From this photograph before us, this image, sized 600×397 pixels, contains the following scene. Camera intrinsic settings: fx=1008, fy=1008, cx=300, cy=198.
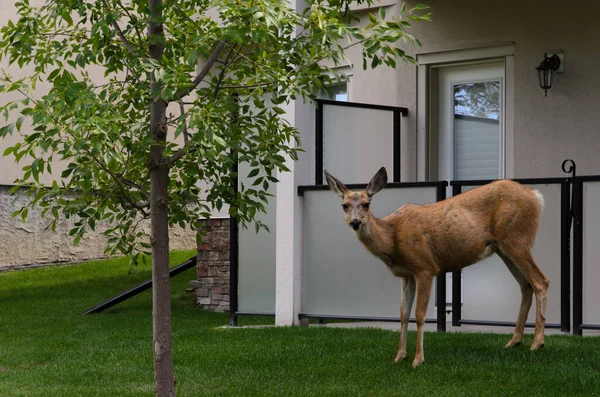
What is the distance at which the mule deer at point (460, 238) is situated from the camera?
802 centimetres

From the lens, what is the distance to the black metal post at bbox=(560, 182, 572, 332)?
927 centimetres

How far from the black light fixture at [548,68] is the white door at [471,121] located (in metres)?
0.85

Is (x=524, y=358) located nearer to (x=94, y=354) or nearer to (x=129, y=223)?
(x=129, y=223)

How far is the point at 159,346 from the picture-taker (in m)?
6.41

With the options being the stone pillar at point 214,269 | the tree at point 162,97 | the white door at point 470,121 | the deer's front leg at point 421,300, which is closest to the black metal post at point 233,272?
the stone pillar at point 214,269

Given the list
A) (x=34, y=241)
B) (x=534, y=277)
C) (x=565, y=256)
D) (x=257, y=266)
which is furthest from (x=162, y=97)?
(x=34, y=241)

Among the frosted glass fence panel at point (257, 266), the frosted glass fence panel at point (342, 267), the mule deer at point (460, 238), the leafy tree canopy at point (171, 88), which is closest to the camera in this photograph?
the leafy tree canopy at point (171, 88)

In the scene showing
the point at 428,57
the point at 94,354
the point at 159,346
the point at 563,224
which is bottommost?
the point at 94,354

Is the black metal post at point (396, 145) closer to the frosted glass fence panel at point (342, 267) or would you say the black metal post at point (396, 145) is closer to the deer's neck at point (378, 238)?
the frosted glass fence panel at point (342, 267)

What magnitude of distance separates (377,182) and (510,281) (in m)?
2.61

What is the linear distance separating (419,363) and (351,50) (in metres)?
6.99

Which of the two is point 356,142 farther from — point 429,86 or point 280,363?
point 280,363

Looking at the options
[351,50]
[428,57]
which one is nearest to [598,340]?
[428,57]

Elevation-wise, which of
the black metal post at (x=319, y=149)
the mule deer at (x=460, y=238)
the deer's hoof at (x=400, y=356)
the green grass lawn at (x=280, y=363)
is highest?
the black metal post at (x=319, y=149)
